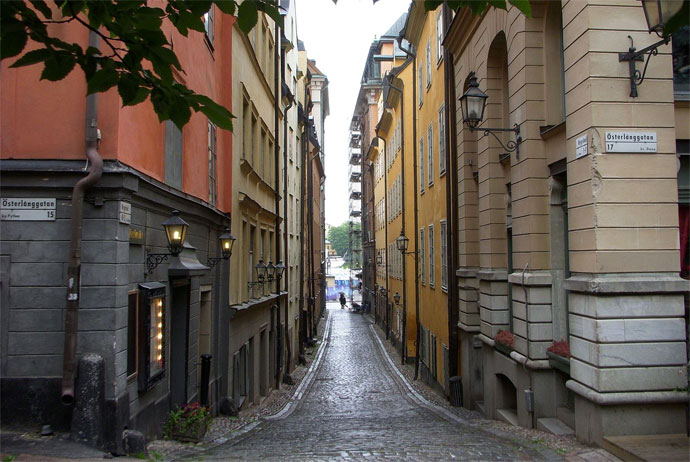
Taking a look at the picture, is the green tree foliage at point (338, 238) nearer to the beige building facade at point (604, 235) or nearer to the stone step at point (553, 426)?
the beige building facade at point (604, 235)

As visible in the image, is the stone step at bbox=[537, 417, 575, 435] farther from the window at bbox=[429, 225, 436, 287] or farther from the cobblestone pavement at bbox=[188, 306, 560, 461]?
the window at bbox=[429, 225, 436, 287]

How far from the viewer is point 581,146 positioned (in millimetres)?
7430

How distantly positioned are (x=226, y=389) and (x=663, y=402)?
375 inches

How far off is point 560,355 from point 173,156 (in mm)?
6617

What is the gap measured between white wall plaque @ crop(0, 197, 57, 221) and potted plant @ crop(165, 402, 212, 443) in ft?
12.2

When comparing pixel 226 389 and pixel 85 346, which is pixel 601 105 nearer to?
pixel 85 346

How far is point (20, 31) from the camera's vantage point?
133 inches

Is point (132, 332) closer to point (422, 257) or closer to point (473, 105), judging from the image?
point (473, 105)

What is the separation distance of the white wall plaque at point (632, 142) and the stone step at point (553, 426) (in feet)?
12.3

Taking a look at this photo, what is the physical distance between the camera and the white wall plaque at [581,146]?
289 inches

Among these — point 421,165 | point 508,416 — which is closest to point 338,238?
point 421,165

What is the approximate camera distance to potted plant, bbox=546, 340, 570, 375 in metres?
8.51

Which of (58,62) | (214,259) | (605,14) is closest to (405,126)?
(214,259)

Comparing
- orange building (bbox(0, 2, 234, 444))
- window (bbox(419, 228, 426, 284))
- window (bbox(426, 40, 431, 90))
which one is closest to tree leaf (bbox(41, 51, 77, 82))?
orange building (bbox(0, 2, 234, 444))
